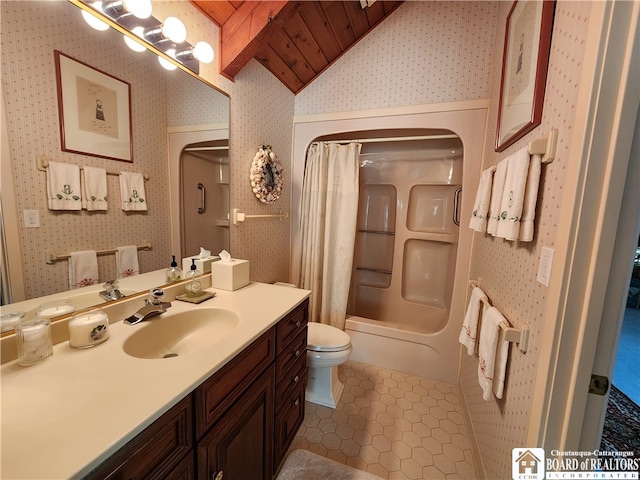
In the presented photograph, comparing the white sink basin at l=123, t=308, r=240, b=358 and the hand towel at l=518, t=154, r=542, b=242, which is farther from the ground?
the hand towel at l=518, t=154, r=542, b=242

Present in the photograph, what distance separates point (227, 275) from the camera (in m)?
1.47

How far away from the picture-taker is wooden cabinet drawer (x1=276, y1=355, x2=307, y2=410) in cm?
121

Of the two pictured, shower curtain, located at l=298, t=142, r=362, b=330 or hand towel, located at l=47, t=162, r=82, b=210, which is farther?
shower curtain, located at l=298, t=142, r=362, b=330

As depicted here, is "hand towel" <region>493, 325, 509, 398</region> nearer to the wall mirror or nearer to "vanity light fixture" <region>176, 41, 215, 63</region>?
the wall mirror

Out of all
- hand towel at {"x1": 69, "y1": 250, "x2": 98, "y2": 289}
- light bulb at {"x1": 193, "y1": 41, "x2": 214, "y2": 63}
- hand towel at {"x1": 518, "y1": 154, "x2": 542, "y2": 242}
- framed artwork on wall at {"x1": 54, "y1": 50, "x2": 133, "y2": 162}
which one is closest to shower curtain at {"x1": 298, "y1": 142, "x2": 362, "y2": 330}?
light bulb at {"x1": 193, "y1": 41, "x2": 214, "y2": 63}

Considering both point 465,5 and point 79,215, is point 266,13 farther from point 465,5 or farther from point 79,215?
point 465,5

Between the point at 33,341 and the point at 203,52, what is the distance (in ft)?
4.60

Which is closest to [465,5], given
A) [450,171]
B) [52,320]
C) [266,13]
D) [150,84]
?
[450,171]

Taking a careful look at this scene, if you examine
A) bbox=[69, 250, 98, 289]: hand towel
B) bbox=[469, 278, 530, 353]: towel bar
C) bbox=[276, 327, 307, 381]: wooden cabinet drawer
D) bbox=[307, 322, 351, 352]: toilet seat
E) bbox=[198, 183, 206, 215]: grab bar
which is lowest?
bbox=[307, 322, 351, 352]: toilet seat

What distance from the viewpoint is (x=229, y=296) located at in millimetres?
1386

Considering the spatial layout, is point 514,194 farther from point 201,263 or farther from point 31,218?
point 31,218

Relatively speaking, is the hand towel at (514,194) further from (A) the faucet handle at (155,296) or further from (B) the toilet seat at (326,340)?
(A) the faucet handle at (155,296)

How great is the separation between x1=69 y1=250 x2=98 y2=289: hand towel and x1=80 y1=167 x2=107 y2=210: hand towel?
18cm

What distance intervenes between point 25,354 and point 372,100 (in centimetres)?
234
